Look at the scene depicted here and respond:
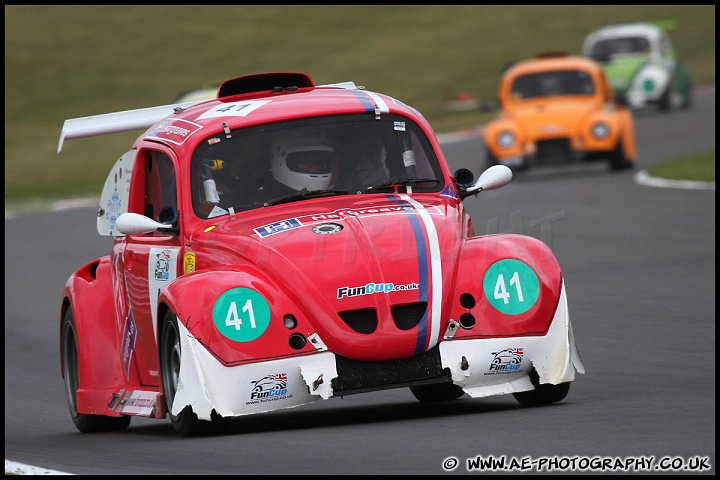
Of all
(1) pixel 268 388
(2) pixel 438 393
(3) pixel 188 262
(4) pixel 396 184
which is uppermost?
(4) pixel 396 184

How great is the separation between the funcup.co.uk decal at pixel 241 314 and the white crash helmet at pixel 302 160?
123cm

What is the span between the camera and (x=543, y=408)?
7.49 meters

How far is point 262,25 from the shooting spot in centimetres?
6119

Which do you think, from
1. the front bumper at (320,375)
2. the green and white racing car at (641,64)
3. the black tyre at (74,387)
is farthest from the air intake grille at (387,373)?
the green and white racing car at (641,64)

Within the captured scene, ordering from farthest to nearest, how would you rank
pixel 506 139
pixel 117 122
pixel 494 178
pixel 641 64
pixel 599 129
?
pixel 641 64
pixel 506 139
pixel 599 129
pixel 117 122
pixel 494 178

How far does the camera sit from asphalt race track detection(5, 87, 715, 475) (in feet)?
20.0

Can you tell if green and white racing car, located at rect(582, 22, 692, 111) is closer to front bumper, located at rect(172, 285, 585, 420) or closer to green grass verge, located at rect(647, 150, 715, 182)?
green grass verge, located at rect(647, 150, 715, 182)

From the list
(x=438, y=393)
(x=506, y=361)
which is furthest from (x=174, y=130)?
(x=506, y=361)

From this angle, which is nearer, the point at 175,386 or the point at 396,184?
the point at 175,386

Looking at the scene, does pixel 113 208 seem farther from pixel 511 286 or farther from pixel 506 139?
pixel 506 139

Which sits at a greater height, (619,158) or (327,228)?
(327,228)

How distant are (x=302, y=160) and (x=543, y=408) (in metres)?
1.85
